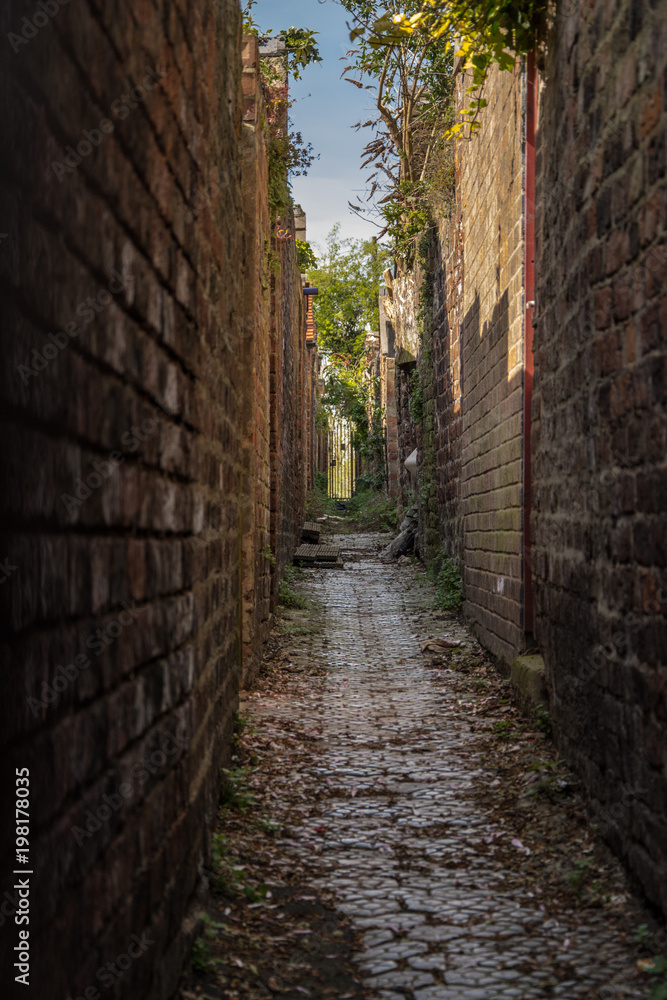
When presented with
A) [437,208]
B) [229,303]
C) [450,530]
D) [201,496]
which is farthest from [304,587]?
[201,496]

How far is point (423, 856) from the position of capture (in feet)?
11.0

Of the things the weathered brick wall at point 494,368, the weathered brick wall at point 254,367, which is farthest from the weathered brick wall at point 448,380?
the weathered brick wall at point 254,367

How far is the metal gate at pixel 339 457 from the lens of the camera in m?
35.3

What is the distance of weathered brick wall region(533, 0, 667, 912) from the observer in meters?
2.66

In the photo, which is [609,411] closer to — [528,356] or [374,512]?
[528,356]

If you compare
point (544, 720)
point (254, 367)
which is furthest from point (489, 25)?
point (544, 720)

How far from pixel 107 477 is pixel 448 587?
7607 millimetres

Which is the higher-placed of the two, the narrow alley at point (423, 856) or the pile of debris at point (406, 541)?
the pile of debris at point (406, 541)

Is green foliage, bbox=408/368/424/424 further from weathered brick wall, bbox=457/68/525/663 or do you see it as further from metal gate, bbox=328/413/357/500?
metal gate, bbox=328/413/357/500

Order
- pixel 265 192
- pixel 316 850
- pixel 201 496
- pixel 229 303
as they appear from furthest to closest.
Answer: pixel 265 192 → pixel 229 303 → pixel 316 850 → pixel 201 496

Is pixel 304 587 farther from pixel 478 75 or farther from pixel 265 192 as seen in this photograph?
pixel 478 75

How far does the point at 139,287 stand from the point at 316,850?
93.9 inches

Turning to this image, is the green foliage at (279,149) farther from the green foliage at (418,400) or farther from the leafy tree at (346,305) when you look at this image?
the leafy tree at (346,305)

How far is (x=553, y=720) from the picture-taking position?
430 centimetres
